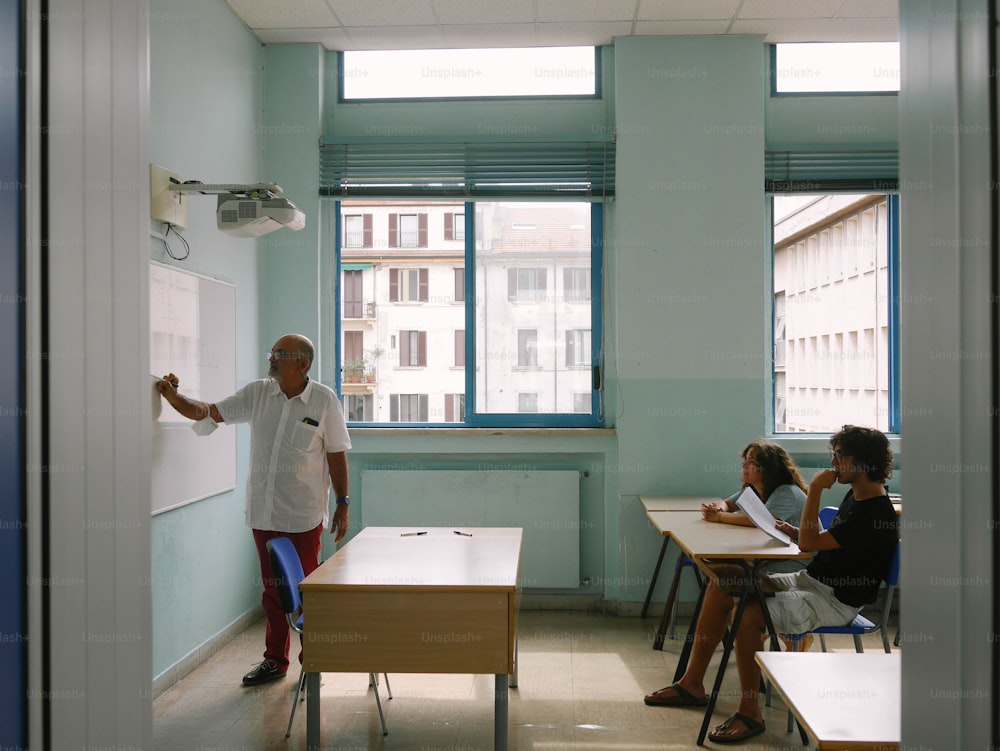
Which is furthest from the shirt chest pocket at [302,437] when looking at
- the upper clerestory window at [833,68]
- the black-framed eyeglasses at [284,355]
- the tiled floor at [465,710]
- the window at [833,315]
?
the upper clerestory window at [833,68]

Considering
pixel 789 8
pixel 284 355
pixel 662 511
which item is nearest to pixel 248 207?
pixel 284 355

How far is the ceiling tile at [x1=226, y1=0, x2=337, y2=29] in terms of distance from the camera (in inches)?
185

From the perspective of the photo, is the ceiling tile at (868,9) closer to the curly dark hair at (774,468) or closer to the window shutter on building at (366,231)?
the curly dark hair at (774,468)

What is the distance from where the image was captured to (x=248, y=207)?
12.3 feet

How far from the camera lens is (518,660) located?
4.27 meters

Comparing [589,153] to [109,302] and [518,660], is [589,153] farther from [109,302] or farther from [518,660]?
[109,302]

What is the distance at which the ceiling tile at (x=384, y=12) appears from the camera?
4.70m

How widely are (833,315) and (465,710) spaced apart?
352 cm

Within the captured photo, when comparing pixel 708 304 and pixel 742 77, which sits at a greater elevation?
pixel 742 77

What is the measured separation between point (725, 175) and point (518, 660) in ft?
10.6

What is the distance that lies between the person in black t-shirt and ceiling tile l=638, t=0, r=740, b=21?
9.09ft

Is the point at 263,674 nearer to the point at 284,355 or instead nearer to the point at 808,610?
the point at 284,355

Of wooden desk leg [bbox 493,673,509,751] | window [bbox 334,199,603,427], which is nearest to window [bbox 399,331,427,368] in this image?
window [bbox 334,199,603,427]

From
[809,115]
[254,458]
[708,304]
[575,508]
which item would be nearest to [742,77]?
[809,115]
